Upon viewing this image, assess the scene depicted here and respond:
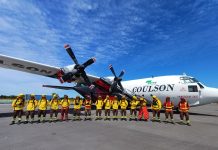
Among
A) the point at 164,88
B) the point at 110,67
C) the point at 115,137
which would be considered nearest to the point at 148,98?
the point at 164,88

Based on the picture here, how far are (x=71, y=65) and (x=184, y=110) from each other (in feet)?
34.1

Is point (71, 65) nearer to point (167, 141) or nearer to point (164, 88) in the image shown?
point (164, 88)

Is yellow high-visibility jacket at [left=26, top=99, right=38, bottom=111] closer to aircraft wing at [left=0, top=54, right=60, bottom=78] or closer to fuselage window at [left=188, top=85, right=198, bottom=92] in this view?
aircraft wing at [left=0, top=54, right=60, bottom=78]

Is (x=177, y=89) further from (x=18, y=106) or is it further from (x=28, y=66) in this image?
(x=28, y=66)

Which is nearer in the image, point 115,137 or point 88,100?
point 115,137

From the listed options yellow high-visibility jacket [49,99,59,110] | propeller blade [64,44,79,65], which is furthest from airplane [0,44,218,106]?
yellow high-visibility jacket [49,99,59,110]

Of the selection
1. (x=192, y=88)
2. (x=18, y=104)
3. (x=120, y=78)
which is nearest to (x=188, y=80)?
(x=192, y=88)

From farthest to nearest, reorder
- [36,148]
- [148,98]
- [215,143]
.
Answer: [148,98], [215,143], [36,148]

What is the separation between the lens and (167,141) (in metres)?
7.33

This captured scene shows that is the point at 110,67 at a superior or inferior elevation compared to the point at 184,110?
superior

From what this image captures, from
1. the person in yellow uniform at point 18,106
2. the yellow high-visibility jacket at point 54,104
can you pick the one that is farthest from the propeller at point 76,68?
the person in yellow uniform at point 18,106

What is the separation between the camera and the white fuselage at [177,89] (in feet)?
55.8

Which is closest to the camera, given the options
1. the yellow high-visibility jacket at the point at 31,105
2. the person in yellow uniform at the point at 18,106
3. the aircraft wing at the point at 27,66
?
the person in yellow uniform at the point at 18,106

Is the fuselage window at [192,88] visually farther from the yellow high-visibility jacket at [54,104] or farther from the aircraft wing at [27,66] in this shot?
the aircraft wing at [27,66]
